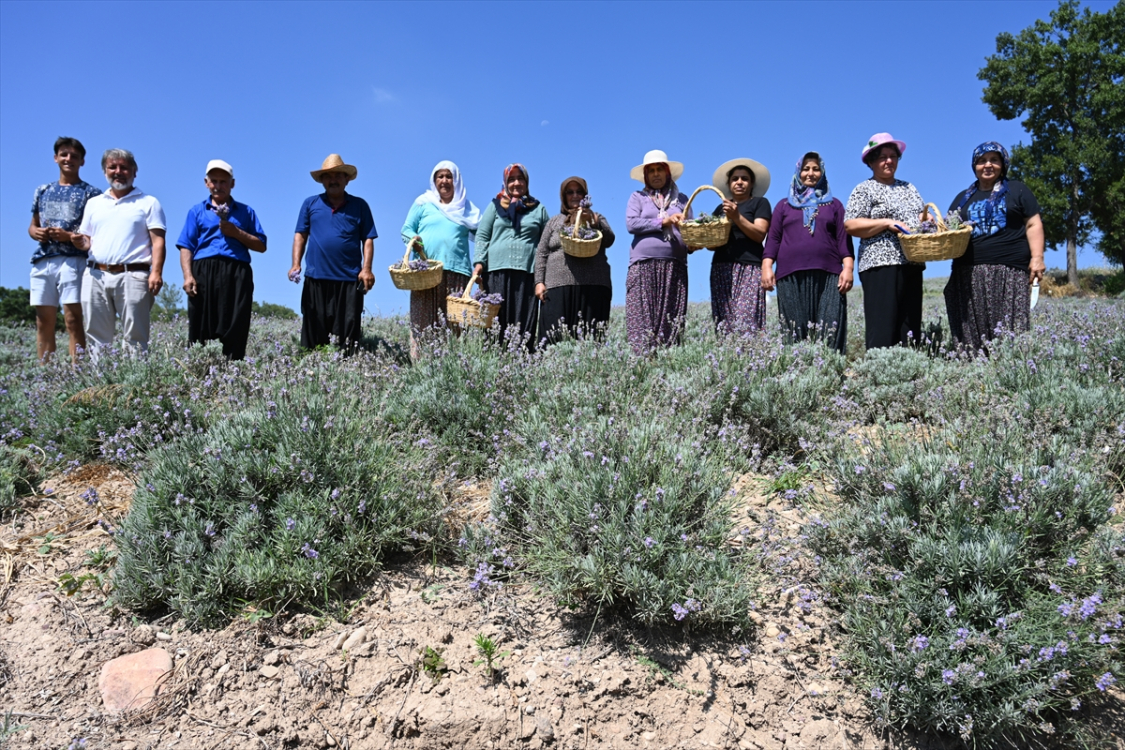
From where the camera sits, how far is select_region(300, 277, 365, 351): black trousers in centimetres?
623

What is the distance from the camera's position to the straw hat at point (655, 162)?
5965 millimetres

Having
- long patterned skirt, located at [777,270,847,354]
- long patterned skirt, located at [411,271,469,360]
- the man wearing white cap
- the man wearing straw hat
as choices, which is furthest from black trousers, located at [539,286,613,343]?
the man wearing white cap

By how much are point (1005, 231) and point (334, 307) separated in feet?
18.2

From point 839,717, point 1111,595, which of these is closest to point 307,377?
point 839,717

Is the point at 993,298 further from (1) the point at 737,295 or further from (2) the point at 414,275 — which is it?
(2) the point at 414,275

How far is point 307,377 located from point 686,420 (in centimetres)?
207

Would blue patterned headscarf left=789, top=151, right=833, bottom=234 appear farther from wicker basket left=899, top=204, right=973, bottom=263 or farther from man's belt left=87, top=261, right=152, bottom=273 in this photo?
man's belt left=87, top=261, right=152, bottom=273

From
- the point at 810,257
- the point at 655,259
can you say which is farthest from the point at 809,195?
the point at 655,259

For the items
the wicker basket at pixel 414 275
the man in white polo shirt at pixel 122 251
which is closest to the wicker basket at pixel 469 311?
the wicker basket at pixel 414 275

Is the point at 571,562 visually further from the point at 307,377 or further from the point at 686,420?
the point at 307,377

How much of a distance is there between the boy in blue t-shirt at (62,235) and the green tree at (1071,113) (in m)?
25.6

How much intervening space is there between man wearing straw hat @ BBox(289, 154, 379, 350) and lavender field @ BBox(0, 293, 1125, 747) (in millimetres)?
2097

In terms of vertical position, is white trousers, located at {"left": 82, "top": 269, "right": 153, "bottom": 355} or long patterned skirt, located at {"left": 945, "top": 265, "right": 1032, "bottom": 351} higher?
long patterned skirt, located at {"left": 945, "top": 265, "right": 1032, "bottom": 351}

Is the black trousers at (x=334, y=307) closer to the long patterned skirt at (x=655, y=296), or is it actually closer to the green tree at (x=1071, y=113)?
the long patterned skirt at (x=655, y=296)
